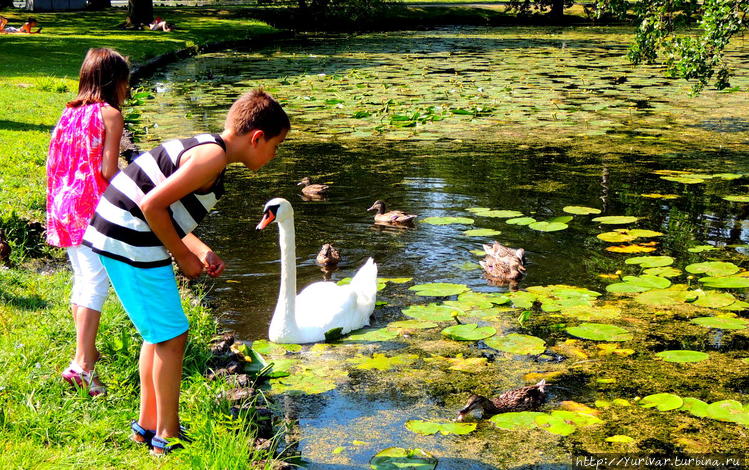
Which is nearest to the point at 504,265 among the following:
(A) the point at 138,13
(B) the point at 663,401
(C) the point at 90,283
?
(B) the point at 663,401

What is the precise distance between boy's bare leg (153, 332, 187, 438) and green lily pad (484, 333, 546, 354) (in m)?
2.23

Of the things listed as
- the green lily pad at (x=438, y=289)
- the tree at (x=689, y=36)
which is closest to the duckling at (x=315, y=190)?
the green lily pad at (x=438, y=289)

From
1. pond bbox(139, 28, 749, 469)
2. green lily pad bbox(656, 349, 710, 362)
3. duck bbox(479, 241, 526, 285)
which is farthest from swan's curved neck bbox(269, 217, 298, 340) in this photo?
green lily pad bbox(656, 349, 710, 362)

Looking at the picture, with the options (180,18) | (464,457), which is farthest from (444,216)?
(180,18)

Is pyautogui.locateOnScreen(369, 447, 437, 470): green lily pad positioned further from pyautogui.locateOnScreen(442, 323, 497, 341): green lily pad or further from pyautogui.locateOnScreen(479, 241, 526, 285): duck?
pyautogui.locateOnScreen(479, 241, 526, 285): duck

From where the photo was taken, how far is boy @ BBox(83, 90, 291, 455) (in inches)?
→ 131

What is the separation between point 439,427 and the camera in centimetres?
410

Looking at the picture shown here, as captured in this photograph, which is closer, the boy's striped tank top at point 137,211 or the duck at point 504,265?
the boy's striped tank top at point 137,211

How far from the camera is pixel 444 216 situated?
8.02m

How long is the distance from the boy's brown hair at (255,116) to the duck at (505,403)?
1.76 meters

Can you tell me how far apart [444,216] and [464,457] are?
4.35 meters

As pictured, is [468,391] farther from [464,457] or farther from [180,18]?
[180,18]

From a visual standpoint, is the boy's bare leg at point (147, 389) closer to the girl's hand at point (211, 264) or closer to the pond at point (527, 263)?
the girl's hand at point (211, 264)

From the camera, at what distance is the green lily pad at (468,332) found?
512cm
